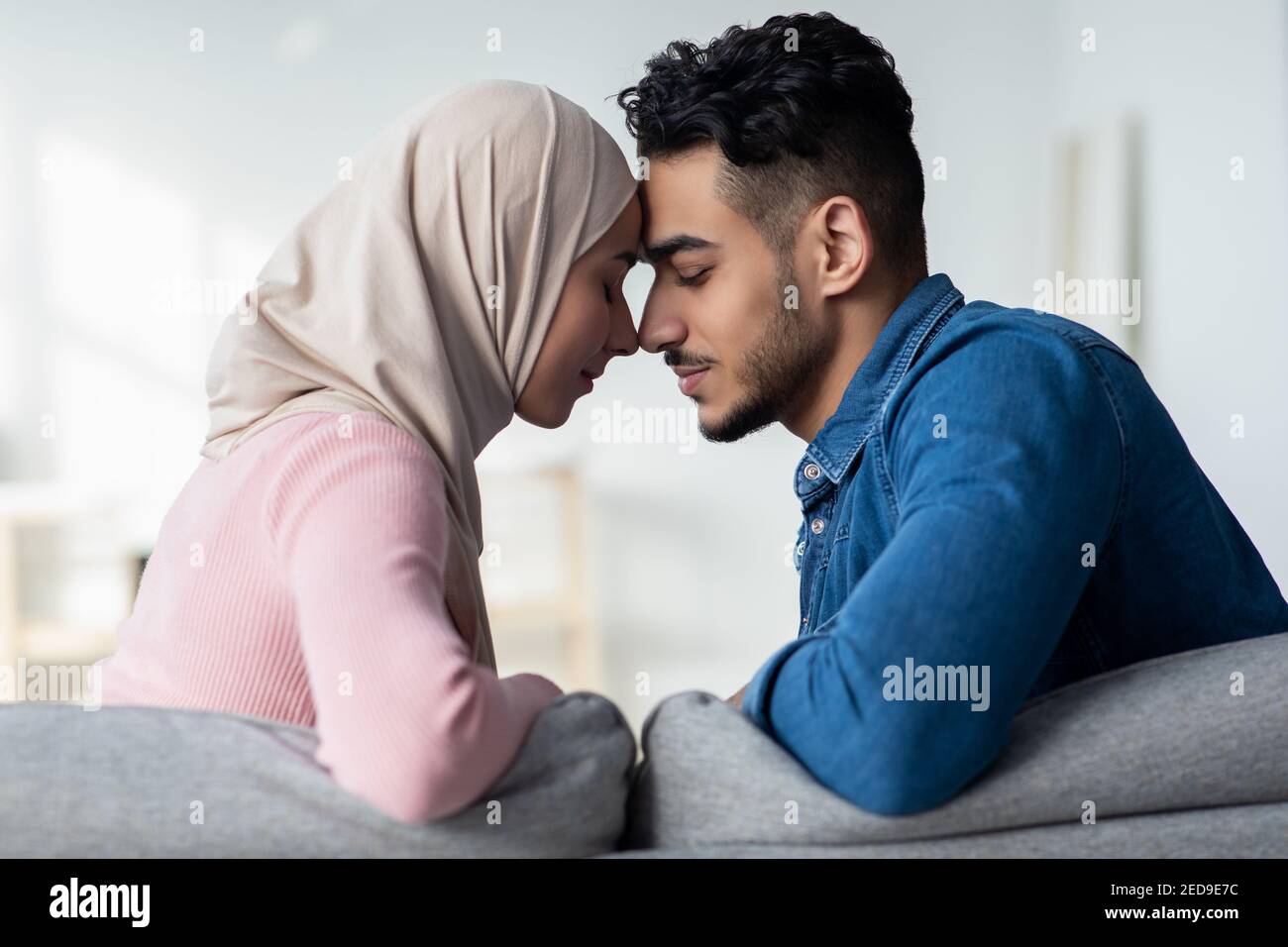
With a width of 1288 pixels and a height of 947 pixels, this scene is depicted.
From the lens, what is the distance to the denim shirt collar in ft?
5.21

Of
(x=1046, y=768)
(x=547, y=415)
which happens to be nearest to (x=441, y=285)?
(x=547, y=415)

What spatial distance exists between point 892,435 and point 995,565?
1.15 feet

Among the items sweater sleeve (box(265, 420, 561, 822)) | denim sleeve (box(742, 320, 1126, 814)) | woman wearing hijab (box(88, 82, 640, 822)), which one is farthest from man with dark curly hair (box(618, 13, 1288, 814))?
sweater sleeve (box(265, 420, 561, 822))

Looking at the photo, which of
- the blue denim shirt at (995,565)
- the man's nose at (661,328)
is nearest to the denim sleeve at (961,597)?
the blue denim shirt at (995,565)

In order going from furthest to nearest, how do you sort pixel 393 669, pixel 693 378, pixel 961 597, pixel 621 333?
pixel 693 378
pixel 621 333
pixel 961 597
pixel 393 669

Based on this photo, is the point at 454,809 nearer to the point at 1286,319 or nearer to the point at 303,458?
the point at 303,458

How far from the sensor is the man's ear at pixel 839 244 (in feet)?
5.62

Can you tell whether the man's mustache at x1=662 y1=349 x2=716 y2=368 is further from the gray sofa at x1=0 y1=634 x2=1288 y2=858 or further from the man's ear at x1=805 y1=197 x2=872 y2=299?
the gray sofa at x1=0 y1=634 x2=1288 y2=858

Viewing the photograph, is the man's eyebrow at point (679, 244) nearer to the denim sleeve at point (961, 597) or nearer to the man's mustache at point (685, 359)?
the man's mustache at point (685, 359)

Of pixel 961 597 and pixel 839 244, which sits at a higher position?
pixel 839 244

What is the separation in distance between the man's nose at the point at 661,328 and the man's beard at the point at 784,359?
0.37ft

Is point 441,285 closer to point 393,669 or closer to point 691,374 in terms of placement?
point 691,374

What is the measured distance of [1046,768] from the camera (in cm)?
97

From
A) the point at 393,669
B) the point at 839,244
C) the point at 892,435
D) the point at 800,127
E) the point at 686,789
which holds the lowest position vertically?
the point at 686,789
